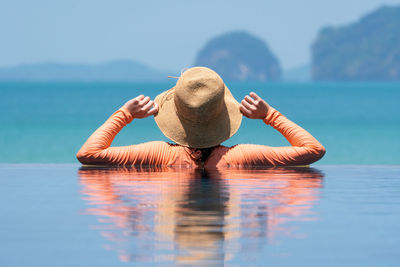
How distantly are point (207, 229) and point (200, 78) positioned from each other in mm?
2713

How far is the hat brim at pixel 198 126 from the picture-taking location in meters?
7.64

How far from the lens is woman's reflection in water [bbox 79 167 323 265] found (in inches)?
176

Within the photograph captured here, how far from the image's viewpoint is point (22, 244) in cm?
462

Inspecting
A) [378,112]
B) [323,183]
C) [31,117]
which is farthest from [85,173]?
[378,112]

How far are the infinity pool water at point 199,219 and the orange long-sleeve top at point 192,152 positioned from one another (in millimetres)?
119

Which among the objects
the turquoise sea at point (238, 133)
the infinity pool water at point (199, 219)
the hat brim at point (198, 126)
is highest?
the turquoise sea at point (238, 133)

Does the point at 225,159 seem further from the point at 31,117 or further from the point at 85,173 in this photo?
the point at 31,117

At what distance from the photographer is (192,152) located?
7.88 m

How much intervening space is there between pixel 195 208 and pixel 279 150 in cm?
238

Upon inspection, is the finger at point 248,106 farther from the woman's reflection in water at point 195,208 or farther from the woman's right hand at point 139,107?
the woman's right hand at point 139,107

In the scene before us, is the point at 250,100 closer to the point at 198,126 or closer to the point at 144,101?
the point at 198,126

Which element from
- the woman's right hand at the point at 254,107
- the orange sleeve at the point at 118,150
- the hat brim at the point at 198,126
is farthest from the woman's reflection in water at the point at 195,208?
the woman's right hand at the point at 254,107

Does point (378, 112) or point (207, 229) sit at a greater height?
point (378, 112)

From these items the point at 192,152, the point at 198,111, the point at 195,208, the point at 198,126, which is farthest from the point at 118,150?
the point at 195,208
